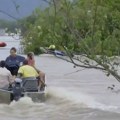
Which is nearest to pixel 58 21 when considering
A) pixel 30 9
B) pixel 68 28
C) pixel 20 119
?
pixel 68 28

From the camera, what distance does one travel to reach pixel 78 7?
4.05m

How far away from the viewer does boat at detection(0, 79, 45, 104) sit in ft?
44.3

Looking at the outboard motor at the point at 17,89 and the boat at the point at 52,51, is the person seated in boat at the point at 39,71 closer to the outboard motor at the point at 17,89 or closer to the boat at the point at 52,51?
the outboard motor at the point at 17,89

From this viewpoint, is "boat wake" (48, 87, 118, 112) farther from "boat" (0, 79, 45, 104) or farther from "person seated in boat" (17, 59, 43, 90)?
"person seated in boat" (17, 59, 43, 90)

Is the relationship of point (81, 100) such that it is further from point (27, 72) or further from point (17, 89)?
point (17, 89)

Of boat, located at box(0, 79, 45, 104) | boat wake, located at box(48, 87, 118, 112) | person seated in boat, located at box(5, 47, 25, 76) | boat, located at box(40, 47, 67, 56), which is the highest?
person seated in boat, located at box(5, 47, 25, 76)

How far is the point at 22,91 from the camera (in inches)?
535

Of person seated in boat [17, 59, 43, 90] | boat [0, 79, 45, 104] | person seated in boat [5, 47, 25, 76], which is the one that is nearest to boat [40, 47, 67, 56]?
boat [0, 79, 45, 104]

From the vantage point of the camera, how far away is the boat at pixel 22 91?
44.3ft

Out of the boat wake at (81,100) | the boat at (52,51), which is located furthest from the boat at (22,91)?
the boat at (52,51)

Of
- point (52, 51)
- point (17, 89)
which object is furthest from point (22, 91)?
point (52, 51)

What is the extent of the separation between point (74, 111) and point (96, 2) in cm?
1067

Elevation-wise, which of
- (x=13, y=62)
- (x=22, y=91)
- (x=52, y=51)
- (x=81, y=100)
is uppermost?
(x=13, y=62)

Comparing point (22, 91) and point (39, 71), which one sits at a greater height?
point (39, 71)
